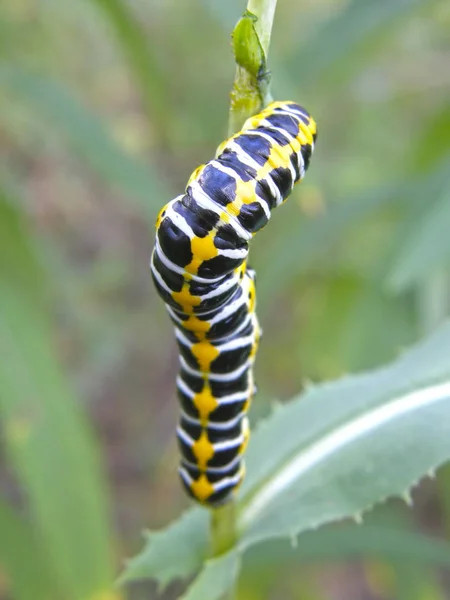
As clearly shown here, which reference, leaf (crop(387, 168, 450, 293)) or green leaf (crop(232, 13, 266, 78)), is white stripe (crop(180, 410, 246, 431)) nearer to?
green leaf (crop(232, 13, 266, 78))

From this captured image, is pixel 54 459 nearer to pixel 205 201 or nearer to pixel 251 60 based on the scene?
pixel 205 201

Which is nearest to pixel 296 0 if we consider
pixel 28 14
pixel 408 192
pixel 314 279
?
pixel 28 14

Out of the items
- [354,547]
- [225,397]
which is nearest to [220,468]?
[225,397]

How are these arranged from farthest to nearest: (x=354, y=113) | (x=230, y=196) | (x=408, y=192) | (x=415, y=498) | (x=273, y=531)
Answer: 1. (x=354, y=113)
2. (x=415, y=498)
3. (x=408, y=192)
4. (x=273, y=531)
5. (x=230, y=196)

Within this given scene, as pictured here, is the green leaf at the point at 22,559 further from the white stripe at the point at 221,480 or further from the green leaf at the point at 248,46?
the green leaf at the point at 248,46

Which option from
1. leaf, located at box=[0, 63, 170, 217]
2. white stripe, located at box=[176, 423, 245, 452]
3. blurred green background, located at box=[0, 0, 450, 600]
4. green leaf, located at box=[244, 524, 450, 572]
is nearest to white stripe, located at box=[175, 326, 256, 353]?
white stripe, located at box=[176, 423, 245, 452]

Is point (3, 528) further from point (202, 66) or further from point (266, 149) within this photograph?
point (202, 66)
